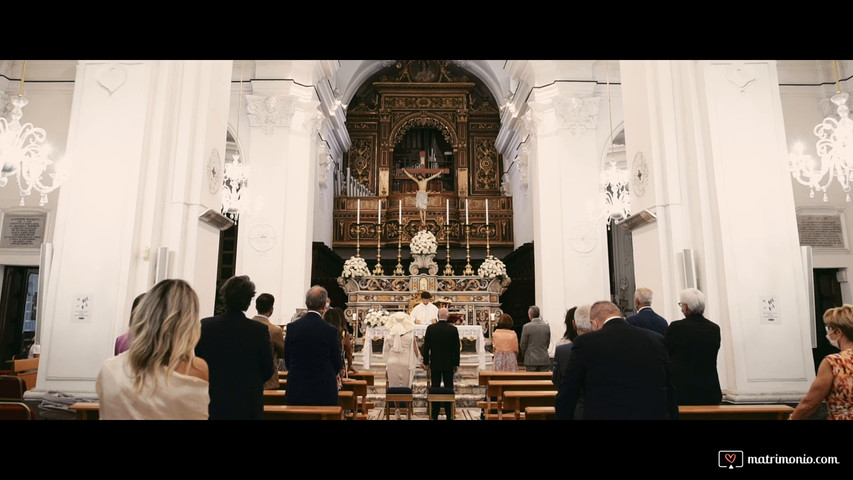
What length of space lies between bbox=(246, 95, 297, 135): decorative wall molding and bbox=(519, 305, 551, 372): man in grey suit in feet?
21.8

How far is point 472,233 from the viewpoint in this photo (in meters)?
17.0

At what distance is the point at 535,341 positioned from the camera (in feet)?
22.9

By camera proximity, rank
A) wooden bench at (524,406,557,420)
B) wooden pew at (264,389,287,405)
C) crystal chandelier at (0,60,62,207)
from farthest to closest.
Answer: crystal chandelier at (0,60,62,207) < wooden pew at (264,389,287,405) < wooden bench at (524,406,557,420)

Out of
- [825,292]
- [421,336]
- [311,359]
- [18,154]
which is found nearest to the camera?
[311,359]

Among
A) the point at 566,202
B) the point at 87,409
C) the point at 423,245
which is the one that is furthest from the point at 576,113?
the point at 87,409

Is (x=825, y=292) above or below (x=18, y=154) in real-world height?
below

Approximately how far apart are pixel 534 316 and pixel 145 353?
5.47 m

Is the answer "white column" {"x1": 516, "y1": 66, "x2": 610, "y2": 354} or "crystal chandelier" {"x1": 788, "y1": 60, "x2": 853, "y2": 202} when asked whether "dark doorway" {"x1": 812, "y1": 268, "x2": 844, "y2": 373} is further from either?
"crystal chandelier" {"x1": 788, "y1": 60, "x2": 853, "y2": 202}

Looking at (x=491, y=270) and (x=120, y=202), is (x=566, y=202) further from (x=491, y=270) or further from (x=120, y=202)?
(x=120, y=202)

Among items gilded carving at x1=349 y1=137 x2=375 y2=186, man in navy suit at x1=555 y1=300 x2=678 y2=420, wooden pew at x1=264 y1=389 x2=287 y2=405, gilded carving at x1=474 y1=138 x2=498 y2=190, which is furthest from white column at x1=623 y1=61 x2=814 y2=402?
gilded carving at x1=349 y1=137 x2=375 y2=186
